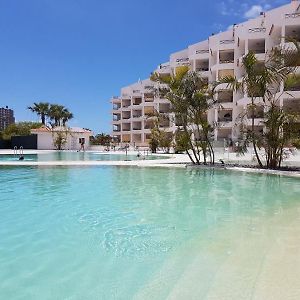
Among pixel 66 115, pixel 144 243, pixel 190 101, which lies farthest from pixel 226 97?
pixel 144 243

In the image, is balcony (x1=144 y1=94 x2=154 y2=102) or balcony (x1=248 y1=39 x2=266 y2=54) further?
balcony (x1=144 y1=94 x2=154 y2=102)

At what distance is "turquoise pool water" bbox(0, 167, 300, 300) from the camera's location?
159 inches

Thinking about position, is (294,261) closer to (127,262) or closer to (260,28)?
(127,262)

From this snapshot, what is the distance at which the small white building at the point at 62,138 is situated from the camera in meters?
51.0

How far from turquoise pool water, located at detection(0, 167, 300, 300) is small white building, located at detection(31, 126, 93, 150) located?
40.7m

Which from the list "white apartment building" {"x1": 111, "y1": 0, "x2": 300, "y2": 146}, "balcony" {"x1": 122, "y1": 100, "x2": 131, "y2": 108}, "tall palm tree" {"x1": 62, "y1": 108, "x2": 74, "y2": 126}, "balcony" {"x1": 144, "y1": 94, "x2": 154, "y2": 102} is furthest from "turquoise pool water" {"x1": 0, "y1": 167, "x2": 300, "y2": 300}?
"balcony" {"x1": 122, "y1": 100, "x2": 131, "y2": 108}

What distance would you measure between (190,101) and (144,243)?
47.2 feet

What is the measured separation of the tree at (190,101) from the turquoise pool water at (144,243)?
29.6ft

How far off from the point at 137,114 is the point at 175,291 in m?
69.6

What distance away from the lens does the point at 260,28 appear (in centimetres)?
4378

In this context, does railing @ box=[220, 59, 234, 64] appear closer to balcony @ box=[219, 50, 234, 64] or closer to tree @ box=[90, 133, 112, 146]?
balcony @ box=[219, 50, 234, 64]

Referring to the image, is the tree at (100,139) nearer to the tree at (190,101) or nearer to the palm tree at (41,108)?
the palm tree at (41,108)

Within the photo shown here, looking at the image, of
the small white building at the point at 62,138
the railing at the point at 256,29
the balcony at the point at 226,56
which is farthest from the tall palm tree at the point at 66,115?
the railing at the point at 256,29

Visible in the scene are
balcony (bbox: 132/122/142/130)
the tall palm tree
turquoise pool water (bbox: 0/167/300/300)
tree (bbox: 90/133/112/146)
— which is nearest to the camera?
turquoise pool water (bbox: 0/167/300/300)
